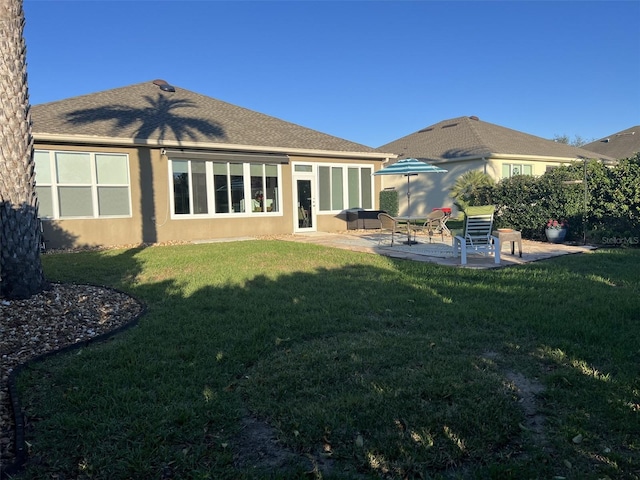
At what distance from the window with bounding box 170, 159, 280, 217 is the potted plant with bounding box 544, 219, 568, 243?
337 inches

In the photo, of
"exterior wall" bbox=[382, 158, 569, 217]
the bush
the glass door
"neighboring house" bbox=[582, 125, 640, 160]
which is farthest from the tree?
"neighboring house" bbox=[582, 125, 640, 160]

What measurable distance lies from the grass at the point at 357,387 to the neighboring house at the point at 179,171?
→ 25.1ft

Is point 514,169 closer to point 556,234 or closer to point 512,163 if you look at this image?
point 512,163

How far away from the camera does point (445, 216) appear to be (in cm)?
1252

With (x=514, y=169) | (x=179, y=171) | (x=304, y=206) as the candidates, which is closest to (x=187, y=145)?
(x=179, y=171)

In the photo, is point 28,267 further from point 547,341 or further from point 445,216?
point 445,216

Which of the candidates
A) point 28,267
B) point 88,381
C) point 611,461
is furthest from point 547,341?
point 28,267

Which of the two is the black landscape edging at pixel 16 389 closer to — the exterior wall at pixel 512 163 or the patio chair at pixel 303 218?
the patio chair at pixel 303 218

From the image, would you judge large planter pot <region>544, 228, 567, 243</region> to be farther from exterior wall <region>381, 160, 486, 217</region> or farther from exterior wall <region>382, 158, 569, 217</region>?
exterior wall <region>381, 160, 486, 217</region>

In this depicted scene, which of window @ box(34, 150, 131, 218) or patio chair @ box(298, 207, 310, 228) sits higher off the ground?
window @ box(34, 150, 131, 218)

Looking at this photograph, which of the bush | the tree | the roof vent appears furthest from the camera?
the bush

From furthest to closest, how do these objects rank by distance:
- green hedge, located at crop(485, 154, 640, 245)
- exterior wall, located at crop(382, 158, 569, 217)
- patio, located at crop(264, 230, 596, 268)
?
1. exterior wall, located at crop(382, 158, 569, 217)
2. green hedge, located at crop(485, 154, 640, 245)
3. patio, located at crop(264, 230, 596, 268)

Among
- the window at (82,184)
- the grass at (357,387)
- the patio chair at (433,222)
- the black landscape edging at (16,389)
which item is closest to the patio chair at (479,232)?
the patio chair at (433,222)

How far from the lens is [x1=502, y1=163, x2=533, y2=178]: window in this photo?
72.8 ft
